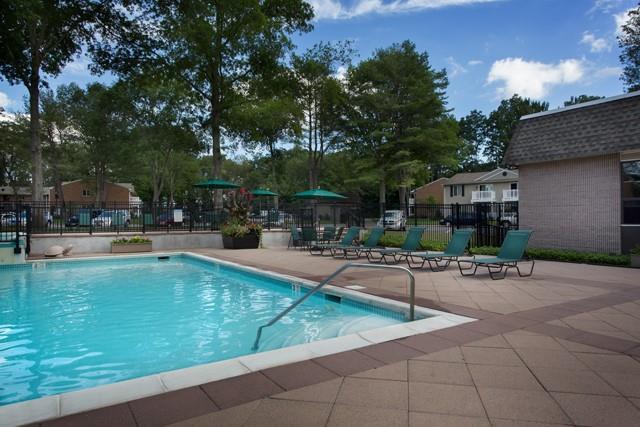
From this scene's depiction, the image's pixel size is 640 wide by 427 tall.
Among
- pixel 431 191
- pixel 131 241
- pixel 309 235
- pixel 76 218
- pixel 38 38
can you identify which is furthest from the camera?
pixel 431 191

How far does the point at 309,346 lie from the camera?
4.25 meters

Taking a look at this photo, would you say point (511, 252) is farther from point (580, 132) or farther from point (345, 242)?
point (345, 242)

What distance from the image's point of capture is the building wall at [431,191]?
5733cm

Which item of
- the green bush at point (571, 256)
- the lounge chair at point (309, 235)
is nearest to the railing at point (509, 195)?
the green bush at point (571, 256)

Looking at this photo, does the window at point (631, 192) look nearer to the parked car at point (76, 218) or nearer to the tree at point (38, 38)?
the parked car at point (76, 218)

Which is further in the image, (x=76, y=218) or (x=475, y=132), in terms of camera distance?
(x=475, y=132)

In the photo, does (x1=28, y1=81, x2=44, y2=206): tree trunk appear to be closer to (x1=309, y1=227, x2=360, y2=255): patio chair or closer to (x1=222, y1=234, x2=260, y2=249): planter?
(x1=222, y1=234, x2=260, y2=249): planter

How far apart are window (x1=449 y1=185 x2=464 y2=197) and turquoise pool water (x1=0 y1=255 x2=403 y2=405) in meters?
42.0

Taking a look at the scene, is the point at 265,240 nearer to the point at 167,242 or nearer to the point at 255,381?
the point at 167,242

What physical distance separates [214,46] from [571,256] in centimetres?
1890

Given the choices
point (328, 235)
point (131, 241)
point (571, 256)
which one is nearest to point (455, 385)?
point (571, 256)

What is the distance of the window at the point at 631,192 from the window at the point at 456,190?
124ft

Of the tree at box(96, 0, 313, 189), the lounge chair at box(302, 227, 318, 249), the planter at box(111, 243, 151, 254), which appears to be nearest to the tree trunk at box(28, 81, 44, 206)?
the tree at box(96, 0, 313, 189)

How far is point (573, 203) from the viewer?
1277cm
